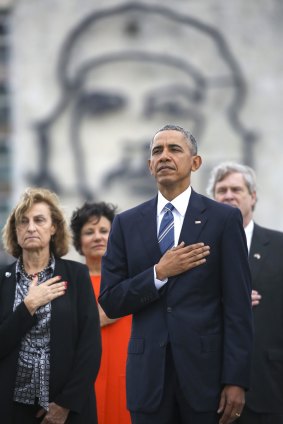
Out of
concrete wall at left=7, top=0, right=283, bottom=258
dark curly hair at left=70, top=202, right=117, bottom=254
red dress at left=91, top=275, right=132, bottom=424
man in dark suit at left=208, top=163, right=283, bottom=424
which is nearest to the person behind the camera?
man in dark suit at left=208, top=163, right=283, bottom=424

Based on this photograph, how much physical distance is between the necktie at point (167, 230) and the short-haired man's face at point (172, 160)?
0.09m

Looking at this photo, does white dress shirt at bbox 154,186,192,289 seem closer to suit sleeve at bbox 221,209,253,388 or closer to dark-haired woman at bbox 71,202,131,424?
suit sleeve at bbox 221,209,253,388

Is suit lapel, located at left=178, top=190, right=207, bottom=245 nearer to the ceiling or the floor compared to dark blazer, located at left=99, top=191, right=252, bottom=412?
nearer to the ceiling

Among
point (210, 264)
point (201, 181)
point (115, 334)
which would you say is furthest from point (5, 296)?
point (201, 181)

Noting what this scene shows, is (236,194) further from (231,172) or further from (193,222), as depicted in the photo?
(193,222)

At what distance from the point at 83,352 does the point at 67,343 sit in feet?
0.33

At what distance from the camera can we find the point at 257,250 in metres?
5.33

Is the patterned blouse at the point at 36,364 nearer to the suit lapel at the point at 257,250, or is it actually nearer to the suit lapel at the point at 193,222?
the suit lapel at the point at 193,222

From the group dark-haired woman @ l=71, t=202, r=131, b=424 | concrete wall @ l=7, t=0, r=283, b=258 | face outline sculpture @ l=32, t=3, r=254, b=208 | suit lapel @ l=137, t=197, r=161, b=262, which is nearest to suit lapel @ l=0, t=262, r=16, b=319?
dark-haired woman @ l=71, t=202, r=131, b=424

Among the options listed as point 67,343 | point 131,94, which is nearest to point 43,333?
point 67,343

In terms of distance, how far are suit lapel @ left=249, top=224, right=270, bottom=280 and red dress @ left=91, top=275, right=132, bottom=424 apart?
2.54 ft

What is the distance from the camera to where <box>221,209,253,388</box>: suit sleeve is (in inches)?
154

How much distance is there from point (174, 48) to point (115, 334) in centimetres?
1116

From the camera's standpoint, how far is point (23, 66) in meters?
16.1
